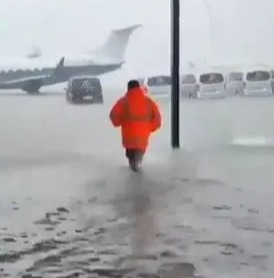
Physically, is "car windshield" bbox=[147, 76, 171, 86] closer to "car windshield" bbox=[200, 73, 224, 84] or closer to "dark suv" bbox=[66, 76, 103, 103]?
"car windshield" bbox=[200, 73, 224, 84]

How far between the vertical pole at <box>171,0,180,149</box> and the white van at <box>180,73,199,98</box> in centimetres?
126

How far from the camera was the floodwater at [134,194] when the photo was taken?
6.02 m

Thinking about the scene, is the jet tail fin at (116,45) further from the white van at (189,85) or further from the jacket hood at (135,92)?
the jacket hood at (135,92)

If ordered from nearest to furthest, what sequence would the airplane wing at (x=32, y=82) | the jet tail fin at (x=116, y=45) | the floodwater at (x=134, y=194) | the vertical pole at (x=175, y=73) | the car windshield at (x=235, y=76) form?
the floodwater at (x=134, y=194)
the vertical pole at (x=175, y=73)
the car windshield at (x=235, y=76)
the jet tail fin at (x=116, y=45)
the airplane wing at (x=32, y=82)

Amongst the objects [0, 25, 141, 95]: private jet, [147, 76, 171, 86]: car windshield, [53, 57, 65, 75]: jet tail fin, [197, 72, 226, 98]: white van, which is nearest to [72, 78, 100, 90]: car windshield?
[0, 25, 141, 95]: private jet

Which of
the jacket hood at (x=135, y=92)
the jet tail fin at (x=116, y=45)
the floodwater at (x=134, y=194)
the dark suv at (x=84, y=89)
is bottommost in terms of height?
the floodwater at (x=134, y=194)

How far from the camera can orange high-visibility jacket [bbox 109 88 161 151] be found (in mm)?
10406

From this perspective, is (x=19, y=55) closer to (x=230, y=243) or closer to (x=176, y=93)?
(x=176, y=93)

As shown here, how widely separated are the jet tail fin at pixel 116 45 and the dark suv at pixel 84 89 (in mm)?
485

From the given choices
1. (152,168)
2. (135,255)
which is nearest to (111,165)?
(152,168)

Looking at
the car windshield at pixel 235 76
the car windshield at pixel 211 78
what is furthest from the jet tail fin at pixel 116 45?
the car windshield at pixel 235 76

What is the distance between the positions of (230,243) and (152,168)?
4.54 meters

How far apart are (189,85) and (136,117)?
4902mm

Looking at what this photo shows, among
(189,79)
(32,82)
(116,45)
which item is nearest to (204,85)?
(189,79)
